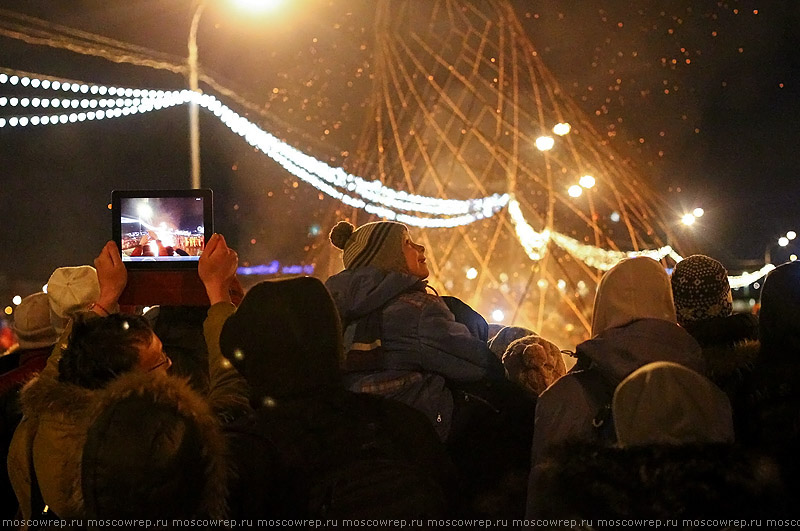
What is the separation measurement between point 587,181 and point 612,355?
10.8 meters

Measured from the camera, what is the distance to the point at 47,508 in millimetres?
3055

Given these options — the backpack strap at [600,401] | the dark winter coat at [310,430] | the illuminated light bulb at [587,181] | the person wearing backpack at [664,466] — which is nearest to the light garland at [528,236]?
the illuminated light bulb at [587,181]

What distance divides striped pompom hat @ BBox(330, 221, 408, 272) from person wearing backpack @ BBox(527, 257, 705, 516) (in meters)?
0.95

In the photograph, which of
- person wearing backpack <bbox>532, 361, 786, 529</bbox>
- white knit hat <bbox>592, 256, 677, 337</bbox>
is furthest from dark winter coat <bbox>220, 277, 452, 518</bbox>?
white knit hat <bbox>592, 256, 677, 337</bbox>

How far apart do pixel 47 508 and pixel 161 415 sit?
1.40 m

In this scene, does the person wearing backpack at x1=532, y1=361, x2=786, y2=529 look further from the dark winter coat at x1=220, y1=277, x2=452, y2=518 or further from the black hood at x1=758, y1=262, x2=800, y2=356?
the black hood at x1=758, y1=262, x2=800, y2=356

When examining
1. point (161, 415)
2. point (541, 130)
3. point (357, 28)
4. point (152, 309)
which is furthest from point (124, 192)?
point (541, 130)

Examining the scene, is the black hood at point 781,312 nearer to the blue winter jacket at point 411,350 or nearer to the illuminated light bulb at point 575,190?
the blue winter jacket at point 411,350

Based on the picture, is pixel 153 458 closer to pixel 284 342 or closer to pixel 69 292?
pixel 284 342

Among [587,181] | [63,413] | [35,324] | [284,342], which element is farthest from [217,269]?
[587,181]

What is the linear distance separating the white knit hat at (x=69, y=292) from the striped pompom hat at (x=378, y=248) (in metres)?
1.40

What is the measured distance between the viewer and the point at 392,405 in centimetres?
251

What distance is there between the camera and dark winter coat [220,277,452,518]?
2.21 m

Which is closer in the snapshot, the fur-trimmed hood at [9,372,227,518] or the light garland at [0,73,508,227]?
the fur-trimmed hood at [9,372,227,518]
